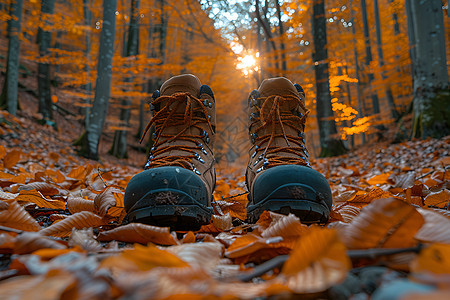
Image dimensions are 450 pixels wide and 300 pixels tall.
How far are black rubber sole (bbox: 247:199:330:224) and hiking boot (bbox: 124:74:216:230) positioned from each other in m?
0.27

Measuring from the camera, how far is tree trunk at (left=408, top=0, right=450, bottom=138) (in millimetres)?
4170

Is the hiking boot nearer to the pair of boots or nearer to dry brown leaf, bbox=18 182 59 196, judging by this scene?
the pair of boots

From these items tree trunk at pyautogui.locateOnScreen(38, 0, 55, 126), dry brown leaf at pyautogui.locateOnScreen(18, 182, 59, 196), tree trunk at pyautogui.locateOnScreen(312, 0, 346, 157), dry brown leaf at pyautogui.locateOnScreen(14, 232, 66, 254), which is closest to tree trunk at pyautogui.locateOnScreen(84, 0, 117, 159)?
tree trunk at pyautogui.locateOnScreen(38, 0, 55, 126)

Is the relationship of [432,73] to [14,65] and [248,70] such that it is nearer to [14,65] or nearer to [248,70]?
[248,70]

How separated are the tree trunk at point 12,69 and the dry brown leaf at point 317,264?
318 inches

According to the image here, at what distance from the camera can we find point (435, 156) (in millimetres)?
3029

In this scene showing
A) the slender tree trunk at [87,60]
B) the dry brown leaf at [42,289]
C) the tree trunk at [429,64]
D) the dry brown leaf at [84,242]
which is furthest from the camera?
the slender tree trunk at [87,60]

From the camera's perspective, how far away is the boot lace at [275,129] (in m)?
1.44

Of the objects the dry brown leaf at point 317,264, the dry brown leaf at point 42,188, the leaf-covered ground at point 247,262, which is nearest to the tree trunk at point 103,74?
the dry brown leaf at point 42,188

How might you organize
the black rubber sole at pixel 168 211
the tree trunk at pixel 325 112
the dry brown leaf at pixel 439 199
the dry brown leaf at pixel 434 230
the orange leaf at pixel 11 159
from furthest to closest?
the tree trunk at pixel 325 112 → the orange leaf at pixel 11 159 → the dry brown leaf at pixel 439 199 → the black rubber sole at pixel 168 211 → the dry brown leaf at pixel 434 230

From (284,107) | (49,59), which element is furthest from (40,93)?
(284,107)

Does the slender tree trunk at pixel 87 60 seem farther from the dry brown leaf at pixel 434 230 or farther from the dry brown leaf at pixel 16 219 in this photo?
the dry brown leaf at pixel 434 230

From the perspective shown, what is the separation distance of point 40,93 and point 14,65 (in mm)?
2903

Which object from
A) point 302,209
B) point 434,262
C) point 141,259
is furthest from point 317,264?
point 302,209
